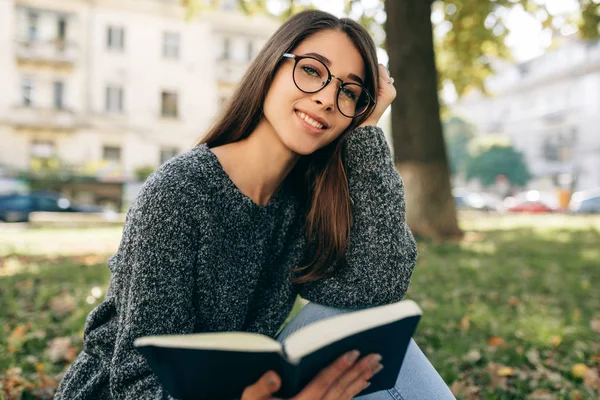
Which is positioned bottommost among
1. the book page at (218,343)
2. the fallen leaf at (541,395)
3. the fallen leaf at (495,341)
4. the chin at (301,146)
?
the fallen leaf at (495,341)

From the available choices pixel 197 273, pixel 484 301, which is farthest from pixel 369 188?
pixel 484 301

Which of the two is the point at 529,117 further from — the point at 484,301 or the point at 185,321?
the point at 185,321

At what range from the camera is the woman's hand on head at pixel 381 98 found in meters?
2.05

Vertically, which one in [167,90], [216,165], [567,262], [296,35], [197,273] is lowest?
[567,262]

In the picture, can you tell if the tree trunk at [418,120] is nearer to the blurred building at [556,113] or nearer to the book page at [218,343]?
the book page at [218,343]

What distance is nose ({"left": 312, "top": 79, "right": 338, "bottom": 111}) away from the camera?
6.02ft

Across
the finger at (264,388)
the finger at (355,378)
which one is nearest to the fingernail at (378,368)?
the finger at (355,378)

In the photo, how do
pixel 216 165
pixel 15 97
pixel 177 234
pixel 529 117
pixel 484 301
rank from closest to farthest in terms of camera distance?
pixel 177 234, pixel 216 165, pixel 484 301, pixel 15 97, pixel 529 117

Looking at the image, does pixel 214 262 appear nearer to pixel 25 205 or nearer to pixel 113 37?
pixel 25 205

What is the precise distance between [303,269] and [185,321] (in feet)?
1.82

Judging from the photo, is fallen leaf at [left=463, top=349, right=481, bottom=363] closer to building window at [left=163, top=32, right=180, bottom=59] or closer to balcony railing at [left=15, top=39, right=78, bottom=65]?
building window at [left=163, top=32, right=180, bottom=59]

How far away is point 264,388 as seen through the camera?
1.16 m

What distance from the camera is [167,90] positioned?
81.6ft

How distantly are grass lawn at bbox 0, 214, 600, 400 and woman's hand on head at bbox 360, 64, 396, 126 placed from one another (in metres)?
1.54
